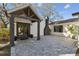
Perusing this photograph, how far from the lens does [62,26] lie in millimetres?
3227

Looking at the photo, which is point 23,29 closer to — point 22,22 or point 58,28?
point 22,22

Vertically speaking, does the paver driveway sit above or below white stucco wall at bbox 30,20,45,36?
below

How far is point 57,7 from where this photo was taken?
3.18m

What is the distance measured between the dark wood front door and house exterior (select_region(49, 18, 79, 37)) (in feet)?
1.35

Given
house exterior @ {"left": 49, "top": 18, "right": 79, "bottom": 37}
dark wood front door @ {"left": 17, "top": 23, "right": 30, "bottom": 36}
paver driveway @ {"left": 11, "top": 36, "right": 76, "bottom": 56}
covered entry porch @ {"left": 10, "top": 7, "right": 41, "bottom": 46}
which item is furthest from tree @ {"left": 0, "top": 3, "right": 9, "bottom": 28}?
house exterior @ {"left": 49, "top": 18, "right": 79, "bottom": 37}

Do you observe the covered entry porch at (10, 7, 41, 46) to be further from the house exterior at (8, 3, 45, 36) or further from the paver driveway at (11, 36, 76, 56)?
the paver driveway at (11, 36, 76, 56)

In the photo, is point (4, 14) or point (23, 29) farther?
point (23, 29)

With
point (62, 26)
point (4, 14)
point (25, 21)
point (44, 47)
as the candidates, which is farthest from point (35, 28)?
point (4, 14)

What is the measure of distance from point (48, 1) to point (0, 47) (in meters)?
1.15

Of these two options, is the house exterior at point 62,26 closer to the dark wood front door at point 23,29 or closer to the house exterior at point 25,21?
the house exterior at point 25,21

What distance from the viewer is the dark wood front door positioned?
10.5 feet

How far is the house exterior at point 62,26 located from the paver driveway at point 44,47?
→ 9 centimetres

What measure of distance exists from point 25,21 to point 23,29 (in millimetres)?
166

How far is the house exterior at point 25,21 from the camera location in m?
3.16
